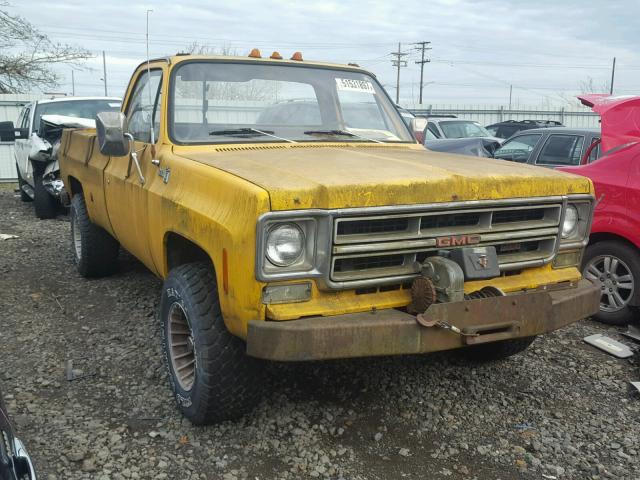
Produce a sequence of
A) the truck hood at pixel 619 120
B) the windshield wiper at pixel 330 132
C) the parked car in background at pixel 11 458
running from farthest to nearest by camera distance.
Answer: the truck hood at pixel 619 120
the windshield wiper at pixel 330 132
the parked car in background at pixel 11 458

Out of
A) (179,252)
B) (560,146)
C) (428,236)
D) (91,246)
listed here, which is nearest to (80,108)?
(91,246)

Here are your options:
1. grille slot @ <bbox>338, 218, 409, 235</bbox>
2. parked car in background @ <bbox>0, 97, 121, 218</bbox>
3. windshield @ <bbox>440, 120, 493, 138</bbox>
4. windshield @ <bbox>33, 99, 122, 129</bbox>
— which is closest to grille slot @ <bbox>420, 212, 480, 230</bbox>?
grille slot @ <bbox>338, 218, 409, 235</bbox>

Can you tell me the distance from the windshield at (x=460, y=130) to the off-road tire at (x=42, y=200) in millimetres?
8861

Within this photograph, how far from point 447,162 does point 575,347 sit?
202cm

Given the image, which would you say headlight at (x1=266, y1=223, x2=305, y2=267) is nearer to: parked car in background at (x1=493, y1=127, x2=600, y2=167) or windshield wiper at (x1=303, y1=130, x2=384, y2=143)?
windshield wiper at (x1=303, y1=130, x2=384, y2=143)

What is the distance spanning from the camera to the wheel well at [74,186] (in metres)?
6.21

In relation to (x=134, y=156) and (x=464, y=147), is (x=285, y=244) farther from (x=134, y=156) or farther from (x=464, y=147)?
(x=464, y=147)

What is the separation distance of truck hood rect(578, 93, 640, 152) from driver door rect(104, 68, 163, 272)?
362cm

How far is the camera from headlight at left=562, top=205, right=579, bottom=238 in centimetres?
360

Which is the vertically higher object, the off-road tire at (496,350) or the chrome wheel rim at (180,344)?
the chrome wheel rim at (180,344)

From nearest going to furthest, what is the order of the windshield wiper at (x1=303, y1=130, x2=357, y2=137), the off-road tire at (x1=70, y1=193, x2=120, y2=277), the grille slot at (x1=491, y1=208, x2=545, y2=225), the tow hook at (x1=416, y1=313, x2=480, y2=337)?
the tow hook at (x1=416, y1=313, x2=480, y2=337) < the grille slot at (x1=491, y1=208, x2=545, y2=225) < the windshield wiper at (x1=303, y1=130, x2=357, y2=137) < the off-road tire at (x1=70, y1=193, x2=120, y2=277)

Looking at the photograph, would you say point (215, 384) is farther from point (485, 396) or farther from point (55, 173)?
point (55, 173)

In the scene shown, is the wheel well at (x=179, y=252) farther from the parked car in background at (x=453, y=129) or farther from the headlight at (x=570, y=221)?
the parked car in background at (x=453, y=129)

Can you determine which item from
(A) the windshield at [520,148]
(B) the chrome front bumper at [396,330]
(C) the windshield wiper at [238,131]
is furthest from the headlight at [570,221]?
(A) the windshield at [520,148]
